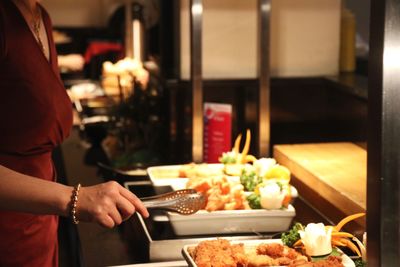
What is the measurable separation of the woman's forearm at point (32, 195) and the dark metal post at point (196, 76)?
1388 millimetres

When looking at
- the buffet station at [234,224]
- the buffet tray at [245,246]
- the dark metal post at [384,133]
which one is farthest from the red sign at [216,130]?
the dark metal post at [384,133]

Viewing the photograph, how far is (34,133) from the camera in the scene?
6.63 ft

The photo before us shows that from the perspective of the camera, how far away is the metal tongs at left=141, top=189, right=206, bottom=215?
1.66 m

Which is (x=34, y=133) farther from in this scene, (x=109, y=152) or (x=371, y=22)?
(x=109, y=152)

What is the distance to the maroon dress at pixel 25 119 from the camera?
6.47 feet

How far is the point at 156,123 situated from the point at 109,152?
26 centimetres

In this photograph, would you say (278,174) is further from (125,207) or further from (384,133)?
(384,133)

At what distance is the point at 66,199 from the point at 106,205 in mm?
90

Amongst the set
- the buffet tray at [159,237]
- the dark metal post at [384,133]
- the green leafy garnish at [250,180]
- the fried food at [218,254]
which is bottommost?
the buffet tray at [159,237]

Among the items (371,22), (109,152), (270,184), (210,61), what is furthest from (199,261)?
(109,152)

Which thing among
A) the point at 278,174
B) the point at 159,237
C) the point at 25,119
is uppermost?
the point at 25,119

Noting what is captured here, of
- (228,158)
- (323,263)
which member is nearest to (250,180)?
(228,158)

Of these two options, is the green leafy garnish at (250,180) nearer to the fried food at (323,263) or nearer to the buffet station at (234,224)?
the buffet station at (234,224)

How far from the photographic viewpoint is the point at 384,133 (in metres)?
1.20
